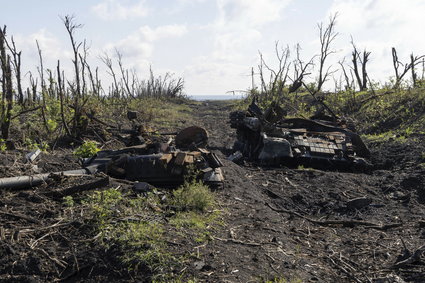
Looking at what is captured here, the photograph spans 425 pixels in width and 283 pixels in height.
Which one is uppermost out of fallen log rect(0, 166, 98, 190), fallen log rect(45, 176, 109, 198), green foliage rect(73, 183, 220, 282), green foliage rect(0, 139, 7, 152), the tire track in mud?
green foliage rect(0, 139, 7, 152)

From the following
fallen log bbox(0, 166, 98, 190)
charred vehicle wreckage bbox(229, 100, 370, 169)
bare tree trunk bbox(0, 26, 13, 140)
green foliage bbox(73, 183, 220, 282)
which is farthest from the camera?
charred vehicle wreckage bbox(229, 100, 370, 169)

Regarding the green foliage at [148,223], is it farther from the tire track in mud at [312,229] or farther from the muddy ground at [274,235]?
the tire track in mud at [312,229]

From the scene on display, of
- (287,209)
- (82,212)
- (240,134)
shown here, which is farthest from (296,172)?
(82,212)

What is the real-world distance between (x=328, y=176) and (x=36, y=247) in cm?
645

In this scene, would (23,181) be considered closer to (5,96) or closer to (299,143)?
(5,96)

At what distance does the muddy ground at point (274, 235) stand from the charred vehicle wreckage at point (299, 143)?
151cm

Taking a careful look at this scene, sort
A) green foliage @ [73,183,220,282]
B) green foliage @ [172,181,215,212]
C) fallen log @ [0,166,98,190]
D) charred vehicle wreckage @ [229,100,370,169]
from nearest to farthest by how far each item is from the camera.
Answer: green foliage @ [73,183,220,282] → fallen log @ [0,166,98,190] → green foliage @ [172,181,215,212] → charred vehicle wreckage @ [229,100,370,169]

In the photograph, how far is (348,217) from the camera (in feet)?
22.2

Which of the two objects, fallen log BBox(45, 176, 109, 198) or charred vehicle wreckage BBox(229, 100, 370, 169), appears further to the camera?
charred vehicle wreckage BBox(229, 100, 370, 169)

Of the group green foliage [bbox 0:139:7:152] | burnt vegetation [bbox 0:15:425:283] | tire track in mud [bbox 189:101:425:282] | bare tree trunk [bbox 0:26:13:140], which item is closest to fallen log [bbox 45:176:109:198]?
burnt vegetation [bbox 0:15:425:283]

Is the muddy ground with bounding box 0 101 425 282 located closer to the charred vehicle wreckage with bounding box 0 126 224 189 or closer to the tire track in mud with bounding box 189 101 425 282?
the tire track in mud with bounding box 189 101 425 282

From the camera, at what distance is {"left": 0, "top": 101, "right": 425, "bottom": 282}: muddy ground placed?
3.97 m

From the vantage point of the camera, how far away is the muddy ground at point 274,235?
3969 millimetres

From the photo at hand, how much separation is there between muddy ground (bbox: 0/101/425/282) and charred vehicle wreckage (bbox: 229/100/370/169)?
59.4 inches
